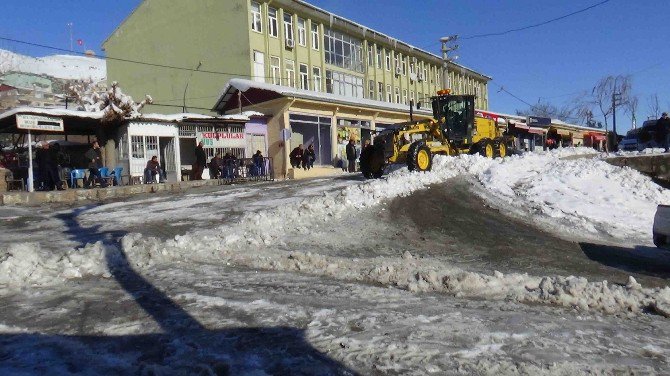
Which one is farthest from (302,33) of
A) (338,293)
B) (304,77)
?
(338,293)

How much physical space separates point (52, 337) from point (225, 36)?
30101 mm

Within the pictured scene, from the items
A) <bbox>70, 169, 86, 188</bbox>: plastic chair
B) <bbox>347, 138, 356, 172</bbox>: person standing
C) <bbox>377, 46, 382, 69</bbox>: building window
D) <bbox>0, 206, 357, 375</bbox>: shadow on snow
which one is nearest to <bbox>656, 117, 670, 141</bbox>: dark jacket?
<bbox>347, 138, 356, 172</bbox>: person standing

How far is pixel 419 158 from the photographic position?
1433cm

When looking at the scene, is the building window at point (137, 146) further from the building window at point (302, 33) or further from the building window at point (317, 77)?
the building window at point (317, 77)

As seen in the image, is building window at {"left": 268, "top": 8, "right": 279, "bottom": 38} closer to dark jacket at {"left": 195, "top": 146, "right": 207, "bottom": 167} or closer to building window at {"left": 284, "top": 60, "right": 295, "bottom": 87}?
building window at {"left": 284, "top": 60, "right": 295, "bottom": 87}

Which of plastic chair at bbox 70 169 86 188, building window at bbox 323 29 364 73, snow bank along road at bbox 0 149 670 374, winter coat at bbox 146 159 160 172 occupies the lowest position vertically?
snow bank along road at bbox 0 149 670 374

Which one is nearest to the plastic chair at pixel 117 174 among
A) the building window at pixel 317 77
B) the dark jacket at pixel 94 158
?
the dark jacket at pixel 94 158

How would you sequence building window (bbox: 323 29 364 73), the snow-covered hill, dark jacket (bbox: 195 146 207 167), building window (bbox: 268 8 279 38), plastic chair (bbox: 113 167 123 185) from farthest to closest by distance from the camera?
the snow-covered hill → building window (bbox: 323 29 364 73) → building window (bbox: 268 8 279 38) → dark jacket (bbox: 195 146 207 167) → plastic chair (bbox: 113 167 123 185)

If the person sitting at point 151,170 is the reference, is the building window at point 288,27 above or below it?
above

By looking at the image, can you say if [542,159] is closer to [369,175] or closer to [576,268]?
[369,175]

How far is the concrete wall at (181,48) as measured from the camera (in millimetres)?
31594

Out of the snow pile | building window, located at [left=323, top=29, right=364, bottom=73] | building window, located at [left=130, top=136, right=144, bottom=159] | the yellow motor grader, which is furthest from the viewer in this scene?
building window, located at [left=323, top=29, right=364, bottom=73]

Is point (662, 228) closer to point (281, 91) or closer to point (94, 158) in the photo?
point (94, 158)

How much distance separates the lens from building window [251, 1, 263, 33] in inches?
1230
